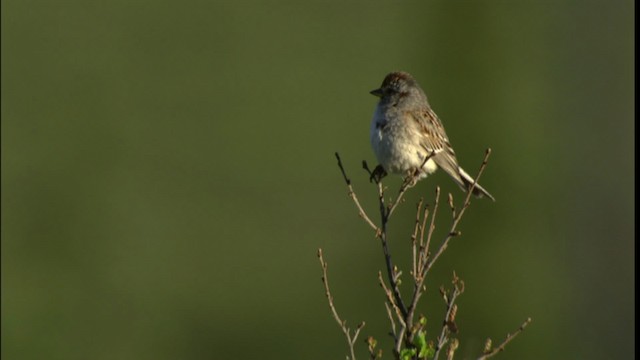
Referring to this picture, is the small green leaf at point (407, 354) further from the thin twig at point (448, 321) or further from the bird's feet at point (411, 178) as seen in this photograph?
the bird's feet at point (411, 178)

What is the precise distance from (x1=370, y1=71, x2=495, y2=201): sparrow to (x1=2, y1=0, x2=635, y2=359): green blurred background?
876cm

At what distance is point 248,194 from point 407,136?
14.1m

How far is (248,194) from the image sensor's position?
21.0m

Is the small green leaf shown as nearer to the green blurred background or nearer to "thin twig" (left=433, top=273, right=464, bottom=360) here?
"thin twig" (left=433, top=273, right=464, bottom=360)

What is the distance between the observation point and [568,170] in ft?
83.1

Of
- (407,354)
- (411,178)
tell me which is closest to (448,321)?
(407,354)

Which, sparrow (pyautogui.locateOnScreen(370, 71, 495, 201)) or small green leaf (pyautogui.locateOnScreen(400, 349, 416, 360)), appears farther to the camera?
sparrow (pyautogui.locateOnScreen(370, 71, 495, 201))

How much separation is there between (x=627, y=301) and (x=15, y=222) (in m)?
9.38

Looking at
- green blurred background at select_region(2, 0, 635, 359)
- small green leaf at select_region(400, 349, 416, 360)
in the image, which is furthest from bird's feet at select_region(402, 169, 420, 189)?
green blurred background at select_region(2, 0, 635, 359)

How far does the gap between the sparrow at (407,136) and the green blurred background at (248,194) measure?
345 inches

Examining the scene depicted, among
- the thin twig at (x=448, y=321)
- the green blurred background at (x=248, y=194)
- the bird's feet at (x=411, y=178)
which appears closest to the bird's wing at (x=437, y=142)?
the bird's feet at (x=411, y=178)

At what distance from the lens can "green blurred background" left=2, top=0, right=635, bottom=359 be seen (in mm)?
18922

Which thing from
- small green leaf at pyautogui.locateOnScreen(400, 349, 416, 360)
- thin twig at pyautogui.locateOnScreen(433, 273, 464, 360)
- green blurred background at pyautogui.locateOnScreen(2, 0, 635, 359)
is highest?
thin twig at pyautogui.locateOnScreen(433, 273, 464, 360)

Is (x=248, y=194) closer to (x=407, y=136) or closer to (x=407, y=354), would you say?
(x=407, y=136)
